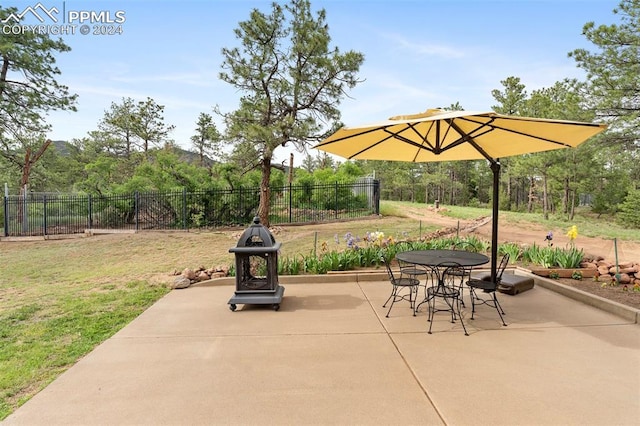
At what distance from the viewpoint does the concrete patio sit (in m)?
2.05

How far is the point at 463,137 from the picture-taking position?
12.7 feet

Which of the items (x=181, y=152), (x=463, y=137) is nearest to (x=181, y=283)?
(x=463, y=137)

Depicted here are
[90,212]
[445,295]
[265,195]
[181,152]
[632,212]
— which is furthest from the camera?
[181,152]

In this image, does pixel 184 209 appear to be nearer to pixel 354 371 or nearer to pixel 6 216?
pixel 6 216

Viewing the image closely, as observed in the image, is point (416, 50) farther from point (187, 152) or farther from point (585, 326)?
point (187, 152)

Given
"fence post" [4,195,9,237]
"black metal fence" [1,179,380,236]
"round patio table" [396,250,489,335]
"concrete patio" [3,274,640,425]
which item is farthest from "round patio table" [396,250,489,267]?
"fence post" [4,195,9,237]

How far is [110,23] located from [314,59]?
5178 millimetres

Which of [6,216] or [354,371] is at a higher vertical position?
[6,216]

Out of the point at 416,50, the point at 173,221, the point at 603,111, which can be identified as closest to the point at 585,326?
the point at 416,50

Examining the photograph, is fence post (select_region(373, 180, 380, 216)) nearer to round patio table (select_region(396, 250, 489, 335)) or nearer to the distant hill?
round patio table (select_region(396, 250, 489, 335))

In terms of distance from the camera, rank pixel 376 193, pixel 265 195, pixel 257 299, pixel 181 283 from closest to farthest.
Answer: pixel 257 299 → pixel 181 283 → pixel 265 195 → pixel 376 193

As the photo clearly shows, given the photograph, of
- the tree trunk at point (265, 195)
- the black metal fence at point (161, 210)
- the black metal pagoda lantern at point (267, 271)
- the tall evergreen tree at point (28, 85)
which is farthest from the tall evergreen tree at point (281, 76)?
the tall evergreen tree at point (28, 85)

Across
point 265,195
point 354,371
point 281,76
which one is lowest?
point 354,371

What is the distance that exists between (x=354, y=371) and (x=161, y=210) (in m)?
12.9
